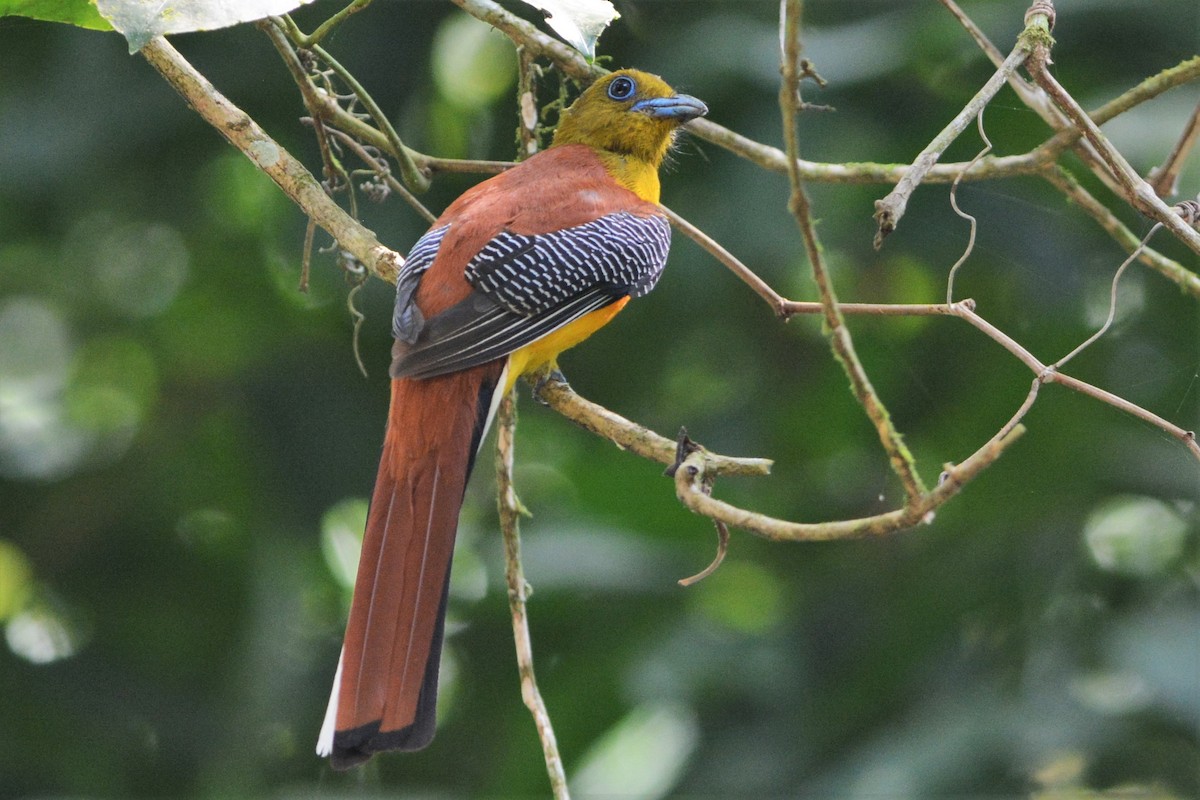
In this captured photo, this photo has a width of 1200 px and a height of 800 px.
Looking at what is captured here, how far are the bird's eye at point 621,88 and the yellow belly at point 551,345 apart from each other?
2.63 ft

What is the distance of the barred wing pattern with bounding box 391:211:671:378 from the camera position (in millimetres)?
3064

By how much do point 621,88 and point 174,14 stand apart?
6.82 ft

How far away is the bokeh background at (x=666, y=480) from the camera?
4188 millimetres

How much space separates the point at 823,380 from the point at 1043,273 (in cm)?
85

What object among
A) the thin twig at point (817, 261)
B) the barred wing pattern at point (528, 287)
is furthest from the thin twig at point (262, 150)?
the thin twig at point (817, 261)

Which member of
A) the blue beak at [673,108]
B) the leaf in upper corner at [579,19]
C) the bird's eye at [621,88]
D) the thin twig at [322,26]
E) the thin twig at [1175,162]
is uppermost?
the bird's eye at [621,88]

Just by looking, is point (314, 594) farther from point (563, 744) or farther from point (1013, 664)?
point (1013, 664)

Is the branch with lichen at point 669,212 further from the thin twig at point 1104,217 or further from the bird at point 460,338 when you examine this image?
the bird at point 460,338

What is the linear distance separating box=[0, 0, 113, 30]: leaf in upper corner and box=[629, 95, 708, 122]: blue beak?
172 centimetres

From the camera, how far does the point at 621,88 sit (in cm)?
413

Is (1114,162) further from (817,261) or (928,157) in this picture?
(817,261)

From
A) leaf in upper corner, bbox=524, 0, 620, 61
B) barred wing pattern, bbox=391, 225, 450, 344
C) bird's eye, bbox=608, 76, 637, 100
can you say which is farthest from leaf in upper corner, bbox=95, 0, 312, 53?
→ bird's eye, bbox=608, 76, 637, 100

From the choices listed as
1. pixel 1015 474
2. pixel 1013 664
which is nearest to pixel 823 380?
pixel 1015 474

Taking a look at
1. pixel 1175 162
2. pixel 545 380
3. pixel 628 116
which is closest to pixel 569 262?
pixel 545 380
